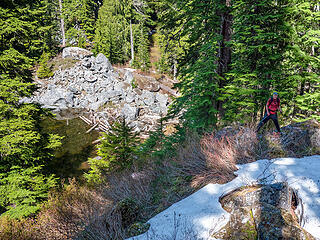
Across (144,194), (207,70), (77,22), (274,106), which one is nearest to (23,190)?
(144,194)

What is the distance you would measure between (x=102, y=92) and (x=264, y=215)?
89.2 ft

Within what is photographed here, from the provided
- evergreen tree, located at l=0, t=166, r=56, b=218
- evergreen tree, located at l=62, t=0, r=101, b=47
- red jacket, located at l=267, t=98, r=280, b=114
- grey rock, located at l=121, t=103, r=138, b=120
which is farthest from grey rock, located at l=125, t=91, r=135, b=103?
red jacket, located at l=267, t=98, r=280, b=114

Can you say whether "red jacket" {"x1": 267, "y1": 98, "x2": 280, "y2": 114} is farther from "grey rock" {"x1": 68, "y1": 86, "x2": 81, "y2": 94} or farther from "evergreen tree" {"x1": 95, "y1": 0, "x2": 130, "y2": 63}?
"evergreen tree" {"x1": 95, "y1": 0, "x2": 130, "y2": 63}

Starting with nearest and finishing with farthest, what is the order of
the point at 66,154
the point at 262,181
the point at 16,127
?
the point at 262,181 → the point at 16,127 → the point at 66,154

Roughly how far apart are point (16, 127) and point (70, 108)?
20354 millimetres

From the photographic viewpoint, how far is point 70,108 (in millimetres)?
25875

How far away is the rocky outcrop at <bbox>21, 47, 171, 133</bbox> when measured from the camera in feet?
80.8

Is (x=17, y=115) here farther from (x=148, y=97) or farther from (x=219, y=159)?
(x=148, y=97)

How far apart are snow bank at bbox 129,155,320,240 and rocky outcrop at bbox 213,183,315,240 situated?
14 cm

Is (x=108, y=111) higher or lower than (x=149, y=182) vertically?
lower

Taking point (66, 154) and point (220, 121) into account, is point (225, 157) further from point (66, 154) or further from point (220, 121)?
point (66, 154)

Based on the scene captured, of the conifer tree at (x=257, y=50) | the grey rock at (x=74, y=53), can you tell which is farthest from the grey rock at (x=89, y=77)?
the conifer tree at (x=257, y=50)

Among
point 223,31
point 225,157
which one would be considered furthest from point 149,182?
point 223,31

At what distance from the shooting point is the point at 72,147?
17.0 meters
